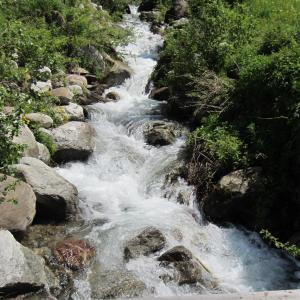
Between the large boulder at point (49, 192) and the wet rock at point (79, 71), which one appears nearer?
the large boulder at point (49, 192)

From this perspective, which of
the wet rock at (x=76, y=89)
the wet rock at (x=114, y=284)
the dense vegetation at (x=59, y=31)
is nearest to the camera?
the wet rock at (x=114, y=284)

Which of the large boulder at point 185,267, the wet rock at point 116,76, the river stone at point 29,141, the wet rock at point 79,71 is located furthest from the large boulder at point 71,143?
the wet rock at point 116,76

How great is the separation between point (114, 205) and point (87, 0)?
13486 millimetres

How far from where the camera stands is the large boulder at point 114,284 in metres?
6.71

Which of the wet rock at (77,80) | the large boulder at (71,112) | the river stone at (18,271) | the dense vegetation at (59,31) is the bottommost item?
the river stone at (18,271)

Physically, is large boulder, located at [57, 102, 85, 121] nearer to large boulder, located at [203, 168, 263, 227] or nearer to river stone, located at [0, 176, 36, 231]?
river stone, located at [0, 176, 36, 231]

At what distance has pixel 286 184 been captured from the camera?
334 inches

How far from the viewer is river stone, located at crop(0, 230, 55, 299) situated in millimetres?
5941

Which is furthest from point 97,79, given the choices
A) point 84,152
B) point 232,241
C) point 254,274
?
point 254,274

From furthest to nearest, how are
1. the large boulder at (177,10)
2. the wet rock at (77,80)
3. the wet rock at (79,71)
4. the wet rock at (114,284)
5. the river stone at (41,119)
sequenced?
the large boulder at (177,10)
the wet rock at (79,71)
the wet rock at (77,80)
the river stone at (41,119)
the wet rock at (114,284)

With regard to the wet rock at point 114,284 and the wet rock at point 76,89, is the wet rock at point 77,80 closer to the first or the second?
the wet rock at point 76,89

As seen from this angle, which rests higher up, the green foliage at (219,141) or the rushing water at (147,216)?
the green foliage at (219,141)

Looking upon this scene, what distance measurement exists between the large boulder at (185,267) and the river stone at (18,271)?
1.89 metres

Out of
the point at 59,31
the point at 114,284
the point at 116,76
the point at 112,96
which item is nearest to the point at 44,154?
the point at 114,284
